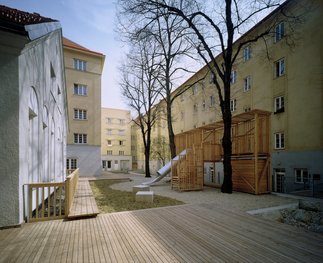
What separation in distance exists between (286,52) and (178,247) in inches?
725

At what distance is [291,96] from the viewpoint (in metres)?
16.3

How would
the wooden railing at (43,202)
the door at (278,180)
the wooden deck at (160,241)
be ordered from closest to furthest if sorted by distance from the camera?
the wooden deck at (160,241)
the wooden railing at (43,202)
the door at (278,180)

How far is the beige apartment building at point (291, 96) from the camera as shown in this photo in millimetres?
14102

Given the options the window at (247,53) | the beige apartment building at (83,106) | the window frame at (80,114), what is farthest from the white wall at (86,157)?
the window at (247,53)

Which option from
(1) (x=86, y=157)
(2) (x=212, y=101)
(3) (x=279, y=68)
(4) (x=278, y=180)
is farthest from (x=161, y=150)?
(3) (x=279, y=68)

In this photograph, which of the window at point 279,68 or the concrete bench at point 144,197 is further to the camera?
the window at point 279,68

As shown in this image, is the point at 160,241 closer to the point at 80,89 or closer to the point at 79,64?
the point at 80,89

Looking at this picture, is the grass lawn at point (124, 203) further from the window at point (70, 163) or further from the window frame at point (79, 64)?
the window frame at point (79, 64)

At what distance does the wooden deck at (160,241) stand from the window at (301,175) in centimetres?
1192

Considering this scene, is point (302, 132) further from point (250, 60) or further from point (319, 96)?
point (250, 60)

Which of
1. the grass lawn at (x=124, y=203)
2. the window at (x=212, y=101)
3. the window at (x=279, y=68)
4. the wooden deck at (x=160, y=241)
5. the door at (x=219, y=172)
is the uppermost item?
the window at (x=279, y=68)

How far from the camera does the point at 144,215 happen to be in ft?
21.2

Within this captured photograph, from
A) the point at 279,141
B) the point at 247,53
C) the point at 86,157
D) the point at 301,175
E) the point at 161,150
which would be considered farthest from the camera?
the point at 161,150

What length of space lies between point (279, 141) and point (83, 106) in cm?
2283
